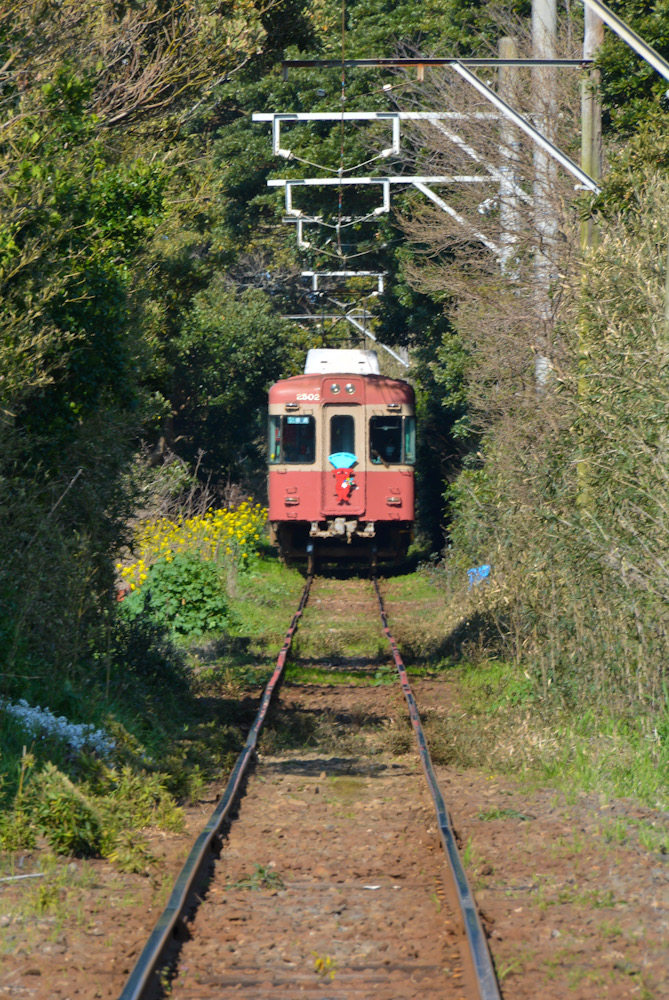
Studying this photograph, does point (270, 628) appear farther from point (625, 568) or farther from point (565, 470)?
point (625, 568)

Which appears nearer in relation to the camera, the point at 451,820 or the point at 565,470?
the point at 451,820

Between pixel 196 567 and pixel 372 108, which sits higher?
pixel 372 108

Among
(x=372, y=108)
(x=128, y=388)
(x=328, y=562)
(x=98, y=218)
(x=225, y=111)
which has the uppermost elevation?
(x=225, y=111)

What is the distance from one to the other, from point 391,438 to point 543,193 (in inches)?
240

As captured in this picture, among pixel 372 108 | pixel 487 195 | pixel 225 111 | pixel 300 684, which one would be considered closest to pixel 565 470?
pixel 300 684

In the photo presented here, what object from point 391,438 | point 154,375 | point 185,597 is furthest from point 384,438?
point 154,375

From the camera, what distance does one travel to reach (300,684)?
1327 centimetres

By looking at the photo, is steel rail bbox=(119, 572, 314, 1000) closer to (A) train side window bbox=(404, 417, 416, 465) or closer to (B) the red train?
(B) the red train

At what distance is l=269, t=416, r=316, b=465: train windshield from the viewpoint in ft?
77.2

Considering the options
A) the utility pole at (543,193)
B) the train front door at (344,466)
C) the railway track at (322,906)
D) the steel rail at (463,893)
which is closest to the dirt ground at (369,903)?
the railway track at (322,906)

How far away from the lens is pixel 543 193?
744 inches

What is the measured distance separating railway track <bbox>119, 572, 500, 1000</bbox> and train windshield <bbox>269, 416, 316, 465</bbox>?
48.5 feet

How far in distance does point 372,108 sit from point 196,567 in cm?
1637

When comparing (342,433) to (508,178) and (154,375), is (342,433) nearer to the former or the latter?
(508,178)
